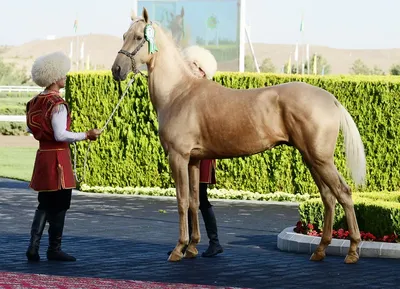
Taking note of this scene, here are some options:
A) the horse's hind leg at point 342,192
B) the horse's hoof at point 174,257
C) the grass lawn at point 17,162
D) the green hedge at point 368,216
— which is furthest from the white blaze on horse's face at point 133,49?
the grass lawn at point 17,162

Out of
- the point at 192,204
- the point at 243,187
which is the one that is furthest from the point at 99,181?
the point at 192,204

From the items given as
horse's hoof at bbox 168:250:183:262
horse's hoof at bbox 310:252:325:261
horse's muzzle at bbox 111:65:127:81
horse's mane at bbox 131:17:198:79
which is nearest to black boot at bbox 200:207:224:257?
horse's hoof at bbox 168:250:183:262

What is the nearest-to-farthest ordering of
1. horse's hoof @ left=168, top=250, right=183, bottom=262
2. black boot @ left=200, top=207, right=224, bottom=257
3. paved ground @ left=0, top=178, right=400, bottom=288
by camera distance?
paved ground @ left=0, top=178, right=400, bottom=288 → horse's hoof @ left=168, top=250, right=183, bottom=262 → black boot @ left=200, top=207, right=224, bottom=257

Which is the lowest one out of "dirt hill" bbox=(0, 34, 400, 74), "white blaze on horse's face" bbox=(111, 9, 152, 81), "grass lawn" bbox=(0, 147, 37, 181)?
"dirt hill" bbox=(0, 34, 400, 74)

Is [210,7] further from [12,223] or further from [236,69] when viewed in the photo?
[12,223]

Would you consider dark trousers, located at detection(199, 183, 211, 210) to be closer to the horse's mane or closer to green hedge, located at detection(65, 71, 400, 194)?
the horse's mane

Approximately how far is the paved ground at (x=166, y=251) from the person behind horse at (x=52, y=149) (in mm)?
335

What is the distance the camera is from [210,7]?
24.5 meters

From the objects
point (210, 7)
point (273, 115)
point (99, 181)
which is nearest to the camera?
point (273, 115)

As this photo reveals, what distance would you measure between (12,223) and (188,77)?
14.9 ft

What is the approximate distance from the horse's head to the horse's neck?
0.70 ft

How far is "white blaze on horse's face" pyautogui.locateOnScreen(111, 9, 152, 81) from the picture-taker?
10.7m

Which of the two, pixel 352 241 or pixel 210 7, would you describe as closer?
pixel 352 241

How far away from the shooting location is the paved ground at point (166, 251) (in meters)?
9.51
